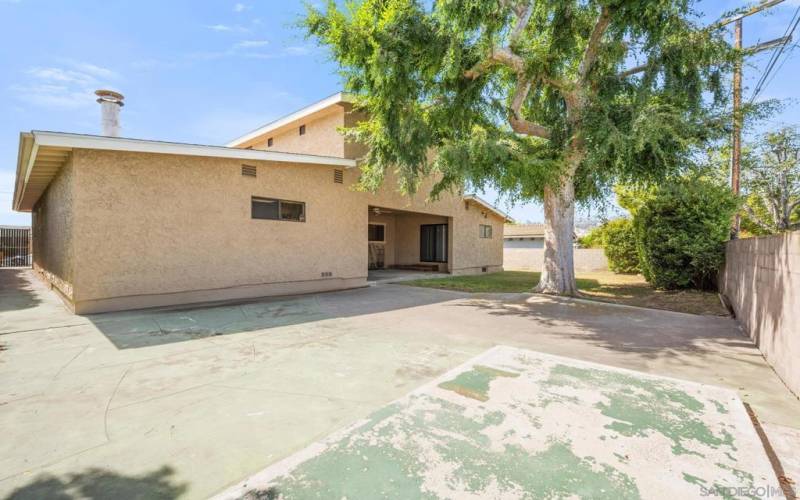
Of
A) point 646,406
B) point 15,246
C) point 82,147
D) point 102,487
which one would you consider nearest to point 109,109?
point 82,147

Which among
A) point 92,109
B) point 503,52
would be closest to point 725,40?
point 503,52

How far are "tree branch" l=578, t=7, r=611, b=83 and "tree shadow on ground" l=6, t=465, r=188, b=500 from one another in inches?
426

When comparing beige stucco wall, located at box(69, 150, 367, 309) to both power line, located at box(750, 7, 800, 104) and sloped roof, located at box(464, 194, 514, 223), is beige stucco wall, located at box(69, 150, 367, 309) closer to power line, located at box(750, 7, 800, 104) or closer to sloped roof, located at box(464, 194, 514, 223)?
sloped roof, located at box(464, 194, 514, 223)

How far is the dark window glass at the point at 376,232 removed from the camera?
17.5m

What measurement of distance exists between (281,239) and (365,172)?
3.15 meters

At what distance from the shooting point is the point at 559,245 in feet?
33.3

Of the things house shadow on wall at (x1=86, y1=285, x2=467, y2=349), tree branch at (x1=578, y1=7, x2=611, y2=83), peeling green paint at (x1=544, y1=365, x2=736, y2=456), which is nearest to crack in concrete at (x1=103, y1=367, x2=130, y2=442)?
house shadow on wall at (x1=86, y1=285, x2=467, y2=349)

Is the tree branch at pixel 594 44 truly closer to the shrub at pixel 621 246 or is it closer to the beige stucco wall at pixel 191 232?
the beige stucco wall at pixel 191 232

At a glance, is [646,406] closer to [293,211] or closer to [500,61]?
[500,61]

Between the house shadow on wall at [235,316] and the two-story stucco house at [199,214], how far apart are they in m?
0.69

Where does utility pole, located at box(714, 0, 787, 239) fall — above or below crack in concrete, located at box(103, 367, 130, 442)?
above

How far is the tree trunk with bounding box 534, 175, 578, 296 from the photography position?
1002 cm

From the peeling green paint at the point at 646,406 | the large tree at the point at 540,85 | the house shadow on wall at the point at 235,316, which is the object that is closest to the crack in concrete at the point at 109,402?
the house shadow on wall at the point at 235,316

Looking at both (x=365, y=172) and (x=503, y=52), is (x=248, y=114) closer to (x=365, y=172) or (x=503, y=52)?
(x=365, y=172)
